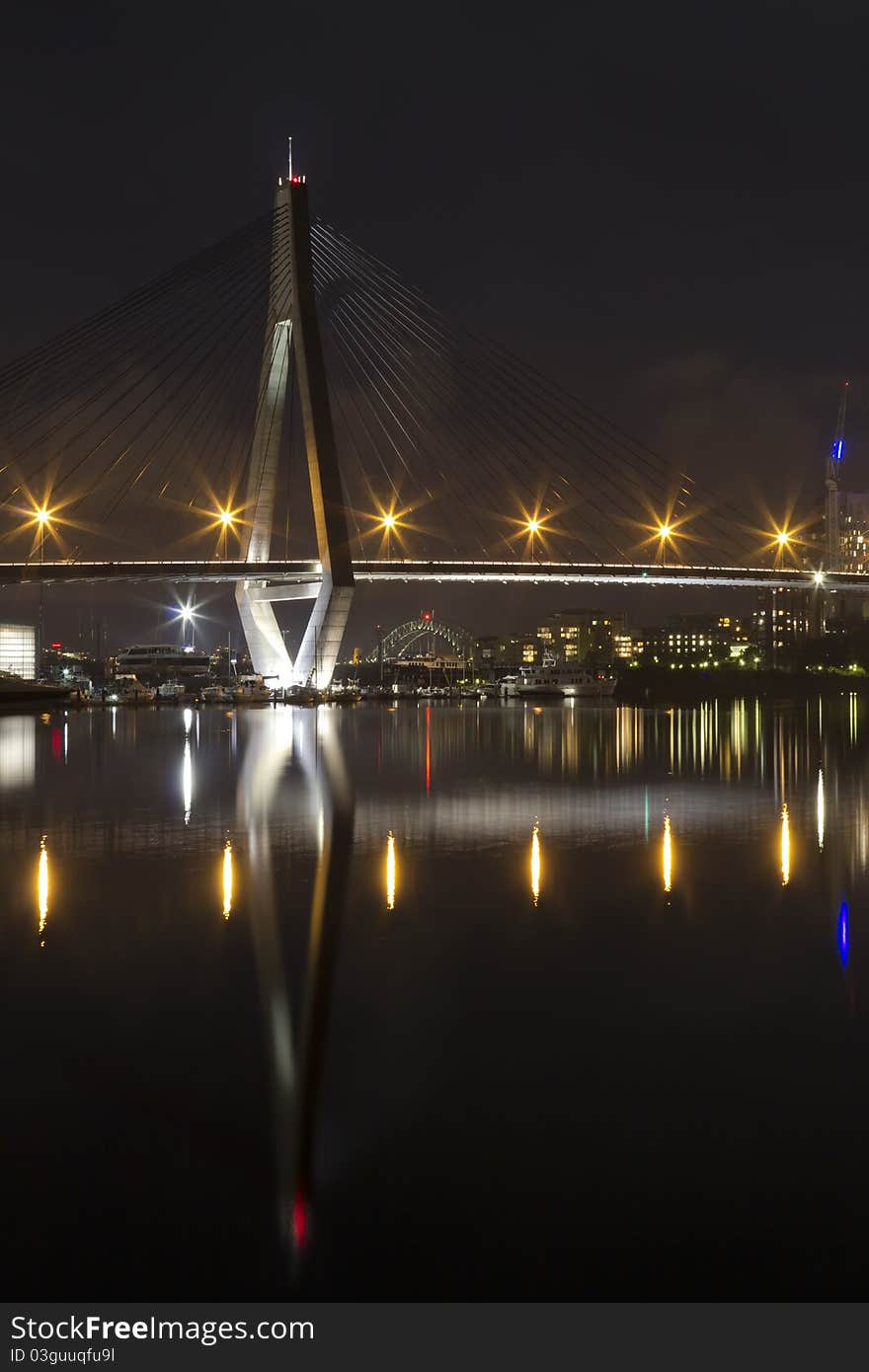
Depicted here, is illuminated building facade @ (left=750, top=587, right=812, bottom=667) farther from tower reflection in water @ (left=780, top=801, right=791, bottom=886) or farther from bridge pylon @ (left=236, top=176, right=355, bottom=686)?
tower reflection in water @ (left=780, top=801, right=791, bottom=886)

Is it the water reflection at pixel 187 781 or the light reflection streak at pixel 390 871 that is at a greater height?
the water reflection at pixel 187 781

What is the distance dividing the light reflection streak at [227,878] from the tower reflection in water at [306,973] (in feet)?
0.54

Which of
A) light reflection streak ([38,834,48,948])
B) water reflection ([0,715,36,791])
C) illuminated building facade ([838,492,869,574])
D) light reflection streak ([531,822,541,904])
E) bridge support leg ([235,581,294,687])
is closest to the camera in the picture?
light reflection streak ([38,834,48,948])

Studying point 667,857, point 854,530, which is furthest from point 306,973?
point 854,530

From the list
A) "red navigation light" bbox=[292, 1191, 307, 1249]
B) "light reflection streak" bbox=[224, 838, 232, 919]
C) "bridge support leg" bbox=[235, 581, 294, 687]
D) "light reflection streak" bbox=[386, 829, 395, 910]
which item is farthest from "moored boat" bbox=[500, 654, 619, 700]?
→ "red navigation light" bbox=[292, 1191, 307, 1249]

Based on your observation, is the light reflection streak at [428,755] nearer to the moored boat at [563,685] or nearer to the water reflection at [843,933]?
the water reflection at [843,933]

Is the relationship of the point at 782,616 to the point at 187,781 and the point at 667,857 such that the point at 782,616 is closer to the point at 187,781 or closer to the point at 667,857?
the point at 187,781

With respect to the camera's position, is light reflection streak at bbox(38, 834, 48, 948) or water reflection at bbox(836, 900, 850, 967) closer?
water reflection at bbox(836, 900, 850, 967)

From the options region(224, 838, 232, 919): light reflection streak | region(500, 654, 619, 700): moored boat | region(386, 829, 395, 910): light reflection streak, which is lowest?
region(386, 829, 395, 910): light reflection streak

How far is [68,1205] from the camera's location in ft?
12.6

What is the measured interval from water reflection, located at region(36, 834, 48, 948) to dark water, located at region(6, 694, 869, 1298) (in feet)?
0.16

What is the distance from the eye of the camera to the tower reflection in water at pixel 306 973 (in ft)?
13.4

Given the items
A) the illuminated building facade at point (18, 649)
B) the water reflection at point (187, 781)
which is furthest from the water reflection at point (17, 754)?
the illuminated building facade at point (18, 649)

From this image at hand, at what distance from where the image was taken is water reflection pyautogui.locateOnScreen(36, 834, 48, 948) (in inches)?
313
